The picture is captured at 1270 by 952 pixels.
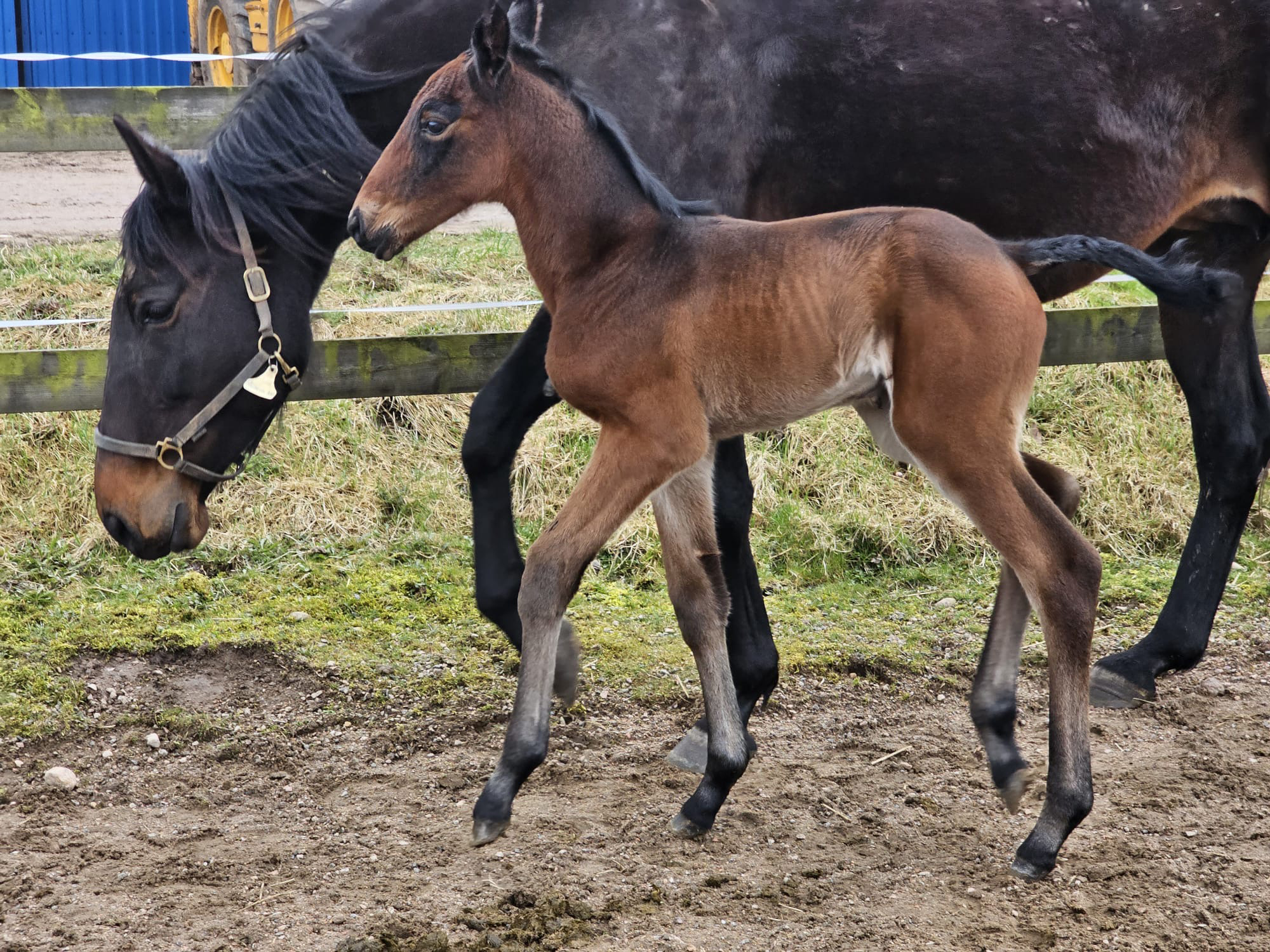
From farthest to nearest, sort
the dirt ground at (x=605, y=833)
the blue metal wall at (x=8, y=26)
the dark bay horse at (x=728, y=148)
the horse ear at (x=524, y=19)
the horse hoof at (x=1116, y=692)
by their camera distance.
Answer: the blue metal wall at (x=8, y=26), the horse hoof at (x=1116, y=692), the dark bay horse at (x=728, y=148), the horse ear at (x=524, y=19), the dirt ground at (x=605, y=833)

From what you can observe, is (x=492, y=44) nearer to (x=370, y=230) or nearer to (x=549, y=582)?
(x=370, y=230)

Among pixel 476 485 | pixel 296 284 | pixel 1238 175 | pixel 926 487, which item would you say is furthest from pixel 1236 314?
pixel 296 284

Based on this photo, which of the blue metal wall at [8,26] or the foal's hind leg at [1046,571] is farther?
the blue metal wall at [8,26]

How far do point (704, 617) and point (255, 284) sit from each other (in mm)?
1304

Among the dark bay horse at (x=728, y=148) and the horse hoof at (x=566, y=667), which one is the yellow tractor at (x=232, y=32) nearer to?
the dark bay horse at (x=728, y=148)

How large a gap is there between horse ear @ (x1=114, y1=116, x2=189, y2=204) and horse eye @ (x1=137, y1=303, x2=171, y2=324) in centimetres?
25

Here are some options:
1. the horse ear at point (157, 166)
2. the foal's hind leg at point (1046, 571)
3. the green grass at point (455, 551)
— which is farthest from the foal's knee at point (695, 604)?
the horse ear at point (157, 166)

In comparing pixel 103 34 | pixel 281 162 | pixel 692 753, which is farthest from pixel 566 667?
pixel 103 34

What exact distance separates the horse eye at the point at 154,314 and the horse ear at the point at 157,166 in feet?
0.81

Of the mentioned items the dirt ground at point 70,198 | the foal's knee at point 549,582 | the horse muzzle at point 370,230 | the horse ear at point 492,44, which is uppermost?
the horse ear at point 492,44

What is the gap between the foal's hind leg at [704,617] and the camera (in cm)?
294

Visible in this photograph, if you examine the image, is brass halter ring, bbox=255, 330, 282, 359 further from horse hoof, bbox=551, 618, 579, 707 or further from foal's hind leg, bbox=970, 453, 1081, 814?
foal's hind leg, bbox=970, 453, 1081, 814

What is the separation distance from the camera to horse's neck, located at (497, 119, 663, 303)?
107 inches

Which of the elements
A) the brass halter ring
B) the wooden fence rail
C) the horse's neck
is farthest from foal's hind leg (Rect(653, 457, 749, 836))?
the wooden fence rail
